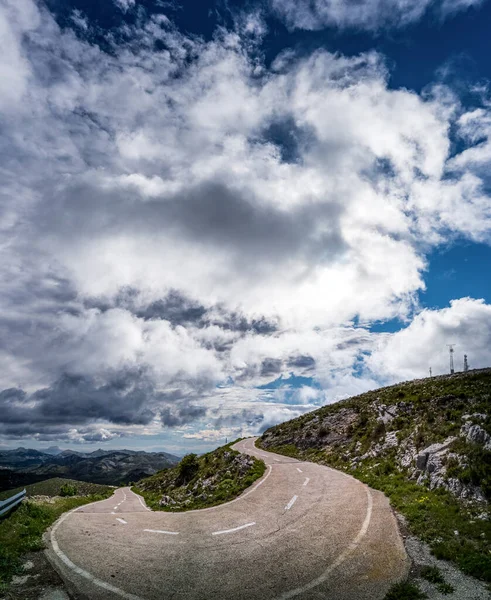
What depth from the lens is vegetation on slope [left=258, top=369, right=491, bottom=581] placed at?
527 inches

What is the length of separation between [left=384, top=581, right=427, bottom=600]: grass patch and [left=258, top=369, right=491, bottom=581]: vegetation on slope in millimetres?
2503

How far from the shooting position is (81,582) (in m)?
9.67

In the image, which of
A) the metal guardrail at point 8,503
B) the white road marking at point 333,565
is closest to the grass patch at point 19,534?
the metal guardrail at point 8,503

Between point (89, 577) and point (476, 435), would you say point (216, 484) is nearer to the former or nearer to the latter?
point (476, 435)

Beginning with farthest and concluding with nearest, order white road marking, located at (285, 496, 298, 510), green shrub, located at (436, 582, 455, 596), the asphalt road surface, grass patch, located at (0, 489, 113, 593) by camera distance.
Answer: white road marking, located at (285, 496, 298, 510), grass patch, located at (0, 489, 113, 593), the asphalt road surface, green shrub, located at (436, 582, 455, 596)

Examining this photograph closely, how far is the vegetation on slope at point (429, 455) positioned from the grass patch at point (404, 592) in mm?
2503

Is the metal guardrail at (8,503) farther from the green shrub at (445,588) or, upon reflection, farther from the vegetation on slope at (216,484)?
the green shrub at (445,588)

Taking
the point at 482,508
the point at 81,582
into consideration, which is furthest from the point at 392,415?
the point at 81,582

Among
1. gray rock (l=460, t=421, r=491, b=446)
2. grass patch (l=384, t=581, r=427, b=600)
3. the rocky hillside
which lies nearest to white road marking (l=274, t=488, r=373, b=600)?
grass patch (l=384, t=581, r=427, b=600)

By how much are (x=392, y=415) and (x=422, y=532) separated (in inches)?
1062

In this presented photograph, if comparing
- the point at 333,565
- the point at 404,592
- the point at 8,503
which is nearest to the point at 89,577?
the point at 333,565

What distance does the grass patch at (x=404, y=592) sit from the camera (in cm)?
883

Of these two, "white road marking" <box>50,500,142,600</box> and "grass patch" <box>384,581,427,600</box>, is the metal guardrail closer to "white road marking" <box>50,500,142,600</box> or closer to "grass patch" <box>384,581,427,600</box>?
"white road marking" <box>50,500,142,600</box>

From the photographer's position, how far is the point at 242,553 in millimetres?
11852
